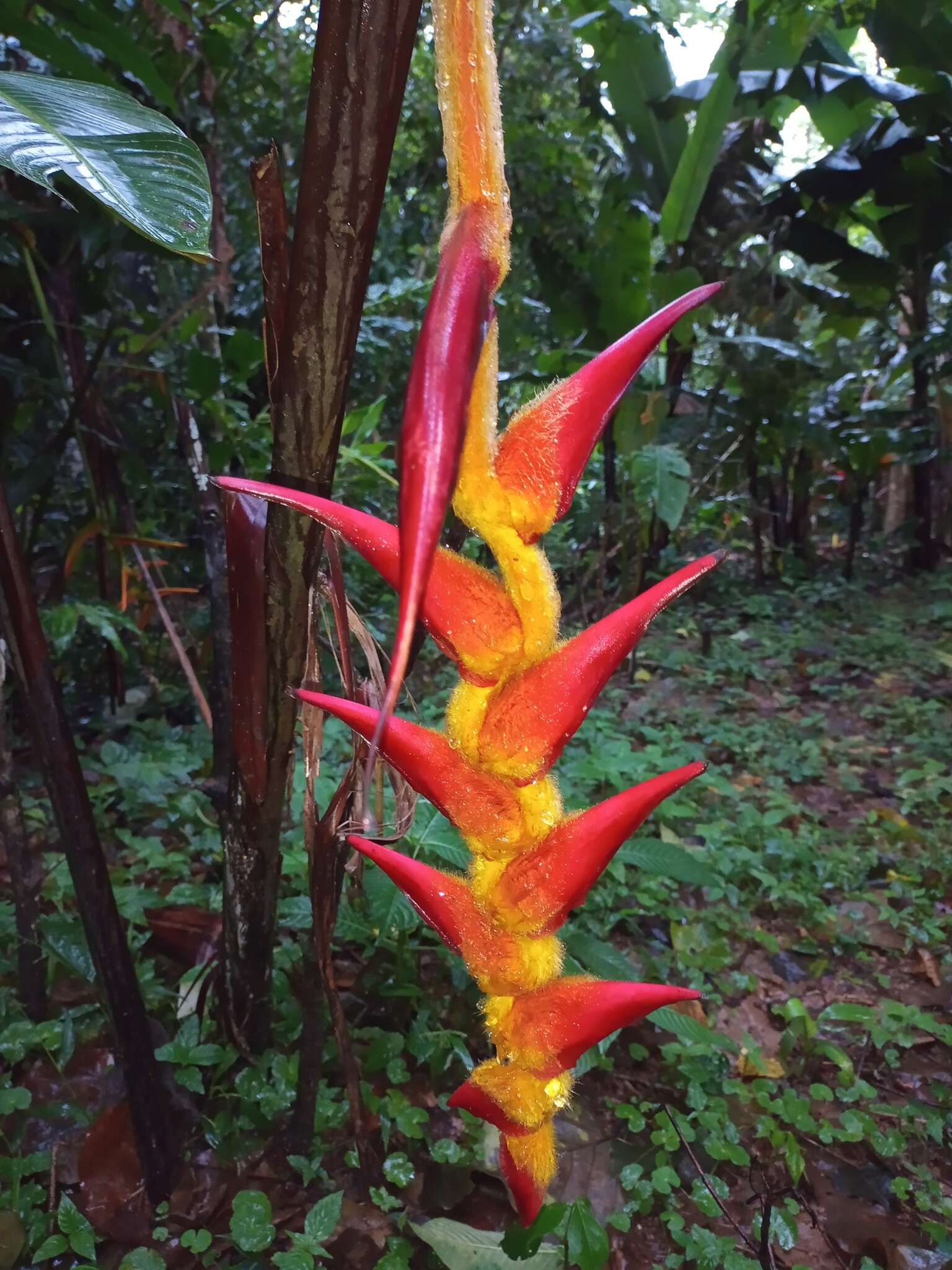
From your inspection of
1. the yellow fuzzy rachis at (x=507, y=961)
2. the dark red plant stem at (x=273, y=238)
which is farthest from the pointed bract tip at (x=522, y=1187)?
the dark red plant stem at (x=273, y=238)

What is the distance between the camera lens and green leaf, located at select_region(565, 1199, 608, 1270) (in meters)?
0.68

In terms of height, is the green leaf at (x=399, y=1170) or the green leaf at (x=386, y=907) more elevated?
the green leaf at (x=386, y=907)

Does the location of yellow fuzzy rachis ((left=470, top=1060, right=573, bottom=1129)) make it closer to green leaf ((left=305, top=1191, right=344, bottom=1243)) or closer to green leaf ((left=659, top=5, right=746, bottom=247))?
green leaf ((left=305, top=1191, right=344, bottom=1243))

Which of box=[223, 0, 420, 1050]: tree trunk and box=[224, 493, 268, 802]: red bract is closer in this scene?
box=[223, 0, 420, 1050]: tree trunk

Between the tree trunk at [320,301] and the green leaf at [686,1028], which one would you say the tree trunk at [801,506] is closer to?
the green leaf at [686,1028]

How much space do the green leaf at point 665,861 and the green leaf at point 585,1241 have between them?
1.41 ft

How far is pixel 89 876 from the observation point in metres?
0.68

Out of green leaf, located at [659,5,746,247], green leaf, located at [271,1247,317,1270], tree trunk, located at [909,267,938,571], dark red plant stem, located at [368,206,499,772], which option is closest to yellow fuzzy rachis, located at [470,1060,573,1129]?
dark red plant stem, located at [368,206,499,772]

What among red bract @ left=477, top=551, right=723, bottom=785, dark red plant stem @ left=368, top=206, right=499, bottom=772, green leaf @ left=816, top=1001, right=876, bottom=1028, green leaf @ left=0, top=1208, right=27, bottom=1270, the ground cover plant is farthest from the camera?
green leaf @ left=816, top=1001, right=876, bottom=1028

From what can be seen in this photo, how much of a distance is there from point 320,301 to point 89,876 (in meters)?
0.53

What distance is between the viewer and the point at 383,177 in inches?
15.3

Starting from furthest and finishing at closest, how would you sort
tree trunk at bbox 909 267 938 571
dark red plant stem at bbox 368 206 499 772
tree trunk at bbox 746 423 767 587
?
tree trunk at bbox 746 423 767 587 → tree trunk at bbox 909 267 938 571 → dark red plant stem at bbox 368 206 499 772

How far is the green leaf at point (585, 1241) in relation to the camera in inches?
27.0

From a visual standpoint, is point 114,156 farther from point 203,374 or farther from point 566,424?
point 203,374
